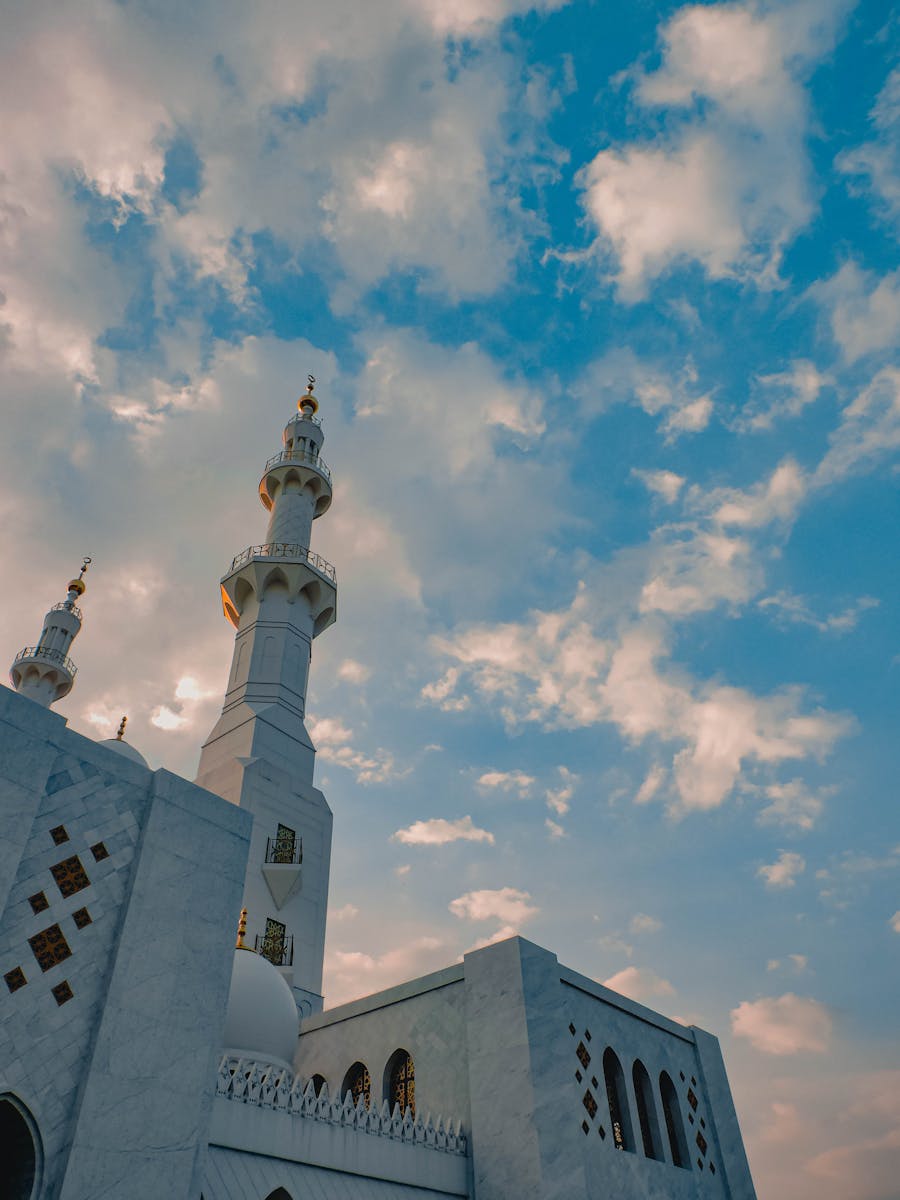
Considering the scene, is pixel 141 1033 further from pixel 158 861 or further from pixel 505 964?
pixel 505 964

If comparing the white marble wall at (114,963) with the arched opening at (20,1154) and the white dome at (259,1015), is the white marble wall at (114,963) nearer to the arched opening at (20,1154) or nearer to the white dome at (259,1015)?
the arched opening at (20,1154)

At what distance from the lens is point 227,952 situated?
37.7ft

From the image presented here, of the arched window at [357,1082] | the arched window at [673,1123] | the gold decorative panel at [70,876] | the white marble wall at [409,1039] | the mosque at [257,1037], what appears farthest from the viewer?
the arched window at [357,1082]

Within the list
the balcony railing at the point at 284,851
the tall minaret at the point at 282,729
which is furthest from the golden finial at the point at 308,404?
the balcony railing at the point at 284,851

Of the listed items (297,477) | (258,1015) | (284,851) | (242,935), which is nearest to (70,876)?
(258,1015)

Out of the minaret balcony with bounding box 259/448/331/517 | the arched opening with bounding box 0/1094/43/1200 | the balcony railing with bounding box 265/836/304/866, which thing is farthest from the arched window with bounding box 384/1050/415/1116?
the minaret balcony with bounding box 259/448/331/517

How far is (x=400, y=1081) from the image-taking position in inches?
677

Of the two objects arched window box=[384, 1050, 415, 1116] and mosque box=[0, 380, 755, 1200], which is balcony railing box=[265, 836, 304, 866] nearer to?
mosque box=[0, 380, 755, 1200]

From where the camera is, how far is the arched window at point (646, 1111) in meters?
16.9

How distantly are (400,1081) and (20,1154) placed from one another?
945cm

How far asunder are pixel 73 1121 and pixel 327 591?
66.7ft

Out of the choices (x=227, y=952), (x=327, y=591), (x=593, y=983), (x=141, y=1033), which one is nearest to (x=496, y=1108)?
(x=593, y=983)

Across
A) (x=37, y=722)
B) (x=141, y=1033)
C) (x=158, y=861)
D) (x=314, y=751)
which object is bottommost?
(x=141, y=1033)

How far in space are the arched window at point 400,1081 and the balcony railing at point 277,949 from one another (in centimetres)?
525
